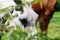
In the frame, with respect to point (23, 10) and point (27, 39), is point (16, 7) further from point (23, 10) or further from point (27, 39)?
point (27, 39)

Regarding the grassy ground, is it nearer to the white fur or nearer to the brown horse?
the brown horse

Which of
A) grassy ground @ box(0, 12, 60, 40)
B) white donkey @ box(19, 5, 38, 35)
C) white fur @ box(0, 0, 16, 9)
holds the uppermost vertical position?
white fur @ box(0, 0, 16, 9)

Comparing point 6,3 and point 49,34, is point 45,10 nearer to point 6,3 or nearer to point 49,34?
point 49,34

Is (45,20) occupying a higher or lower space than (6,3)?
lower

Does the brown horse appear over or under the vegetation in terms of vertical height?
over

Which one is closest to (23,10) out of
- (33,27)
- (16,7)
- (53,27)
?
(16,7)

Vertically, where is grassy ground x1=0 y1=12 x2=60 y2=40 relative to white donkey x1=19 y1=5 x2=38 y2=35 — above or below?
below

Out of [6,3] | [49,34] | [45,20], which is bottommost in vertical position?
[49,34]

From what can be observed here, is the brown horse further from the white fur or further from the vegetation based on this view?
the white fur

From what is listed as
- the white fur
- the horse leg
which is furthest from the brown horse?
the white fur

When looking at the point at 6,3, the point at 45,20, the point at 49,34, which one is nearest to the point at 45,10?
the point at 45,20

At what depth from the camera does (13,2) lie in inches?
50.9

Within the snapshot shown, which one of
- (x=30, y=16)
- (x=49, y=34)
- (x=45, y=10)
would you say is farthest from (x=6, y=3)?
(x=49, y=34)

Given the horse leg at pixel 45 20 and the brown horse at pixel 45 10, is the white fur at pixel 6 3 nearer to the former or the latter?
the brown horse at pixel 45 10
